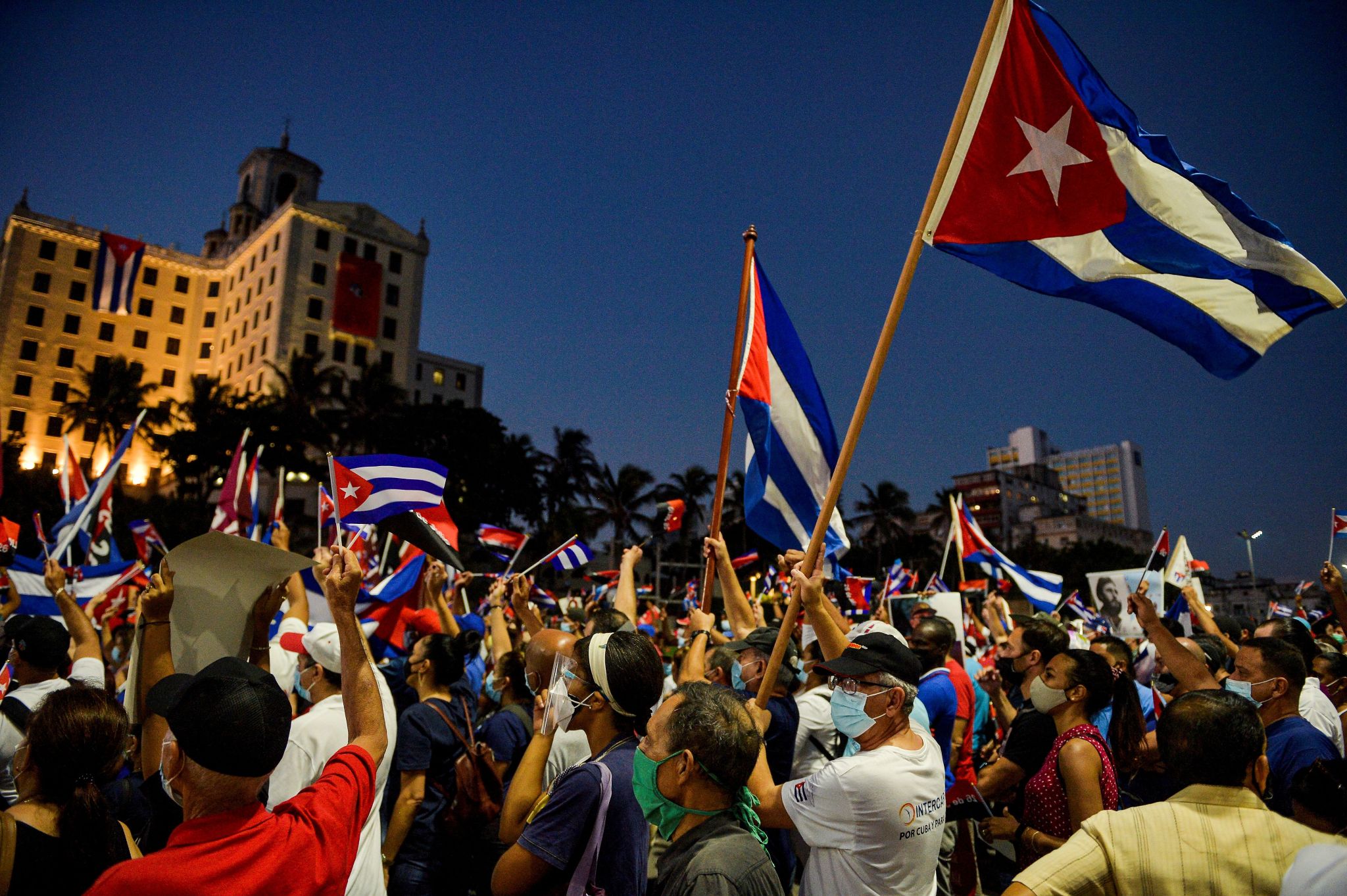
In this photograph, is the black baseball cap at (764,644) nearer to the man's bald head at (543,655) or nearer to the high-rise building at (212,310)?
the man's bald head at (543,655)

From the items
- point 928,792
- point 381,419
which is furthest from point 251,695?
point 381,419

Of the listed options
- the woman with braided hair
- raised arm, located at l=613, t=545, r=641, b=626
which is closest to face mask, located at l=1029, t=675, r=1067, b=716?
raised arm, located at l=613, t=545, r=641, b=626

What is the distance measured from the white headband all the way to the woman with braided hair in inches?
69.0

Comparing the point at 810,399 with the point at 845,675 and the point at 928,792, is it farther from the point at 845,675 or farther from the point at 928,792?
the point at 928,792

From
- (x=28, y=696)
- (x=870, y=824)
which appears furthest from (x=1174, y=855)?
(x=28, y=696)

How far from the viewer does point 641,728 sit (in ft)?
11.6

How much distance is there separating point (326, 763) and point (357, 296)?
247 feet

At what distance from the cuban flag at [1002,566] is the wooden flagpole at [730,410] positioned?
7932 mm

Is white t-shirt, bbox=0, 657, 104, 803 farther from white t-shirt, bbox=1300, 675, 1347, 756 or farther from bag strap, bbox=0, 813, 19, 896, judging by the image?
white t-shirt, bbox=1300, 675, 1347, 756

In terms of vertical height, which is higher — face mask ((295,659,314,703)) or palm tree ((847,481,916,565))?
palm tree ((847,481,916,565))

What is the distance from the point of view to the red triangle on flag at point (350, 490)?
5.41 m

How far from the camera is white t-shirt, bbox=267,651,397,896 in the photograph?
3.87 metres

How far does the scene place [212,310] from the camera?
258 feet

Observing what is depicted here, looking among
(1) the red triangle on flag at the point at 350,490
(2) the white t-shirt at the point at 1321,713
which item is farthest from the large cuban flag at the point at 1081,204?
(1) the red triangle on flag at the point at 350,490
